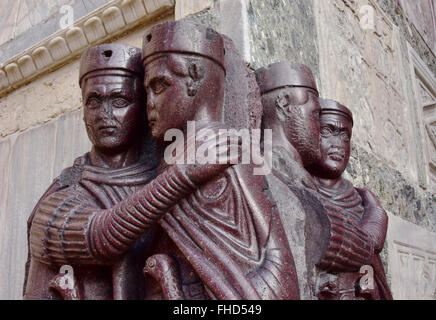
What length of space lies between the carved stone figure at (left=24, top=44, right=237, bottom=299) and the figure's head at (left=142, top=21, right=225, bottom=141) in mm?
125

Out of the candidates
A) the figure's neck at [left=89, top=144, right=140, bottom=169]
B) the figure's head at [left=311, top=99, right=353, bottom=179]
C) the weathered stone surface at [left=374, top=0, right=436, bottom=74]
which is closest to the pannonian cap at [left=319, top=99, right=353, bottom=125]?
the figure's head at [left=311, top=99, right=353, bottom=179]

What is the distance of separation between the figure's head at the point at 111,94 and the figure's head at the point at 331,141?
0.61m

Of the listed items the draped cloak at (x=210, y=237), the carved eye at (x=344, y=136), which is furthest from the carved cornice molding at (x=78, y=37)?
the draped cloak at (x=210, y=237)

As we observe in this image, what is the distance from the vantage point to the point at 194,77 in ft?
3.82

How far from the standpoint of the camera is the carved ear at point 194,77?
1159mm

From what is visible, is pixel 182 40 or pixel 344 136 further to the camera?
pixel 344 136

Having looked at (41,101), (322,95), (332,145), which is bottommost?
(332,145)

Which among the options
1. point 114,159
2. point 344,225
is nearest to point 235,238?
point 344,225

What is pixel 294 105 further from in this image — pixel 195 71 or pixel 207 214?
pixel 207 214

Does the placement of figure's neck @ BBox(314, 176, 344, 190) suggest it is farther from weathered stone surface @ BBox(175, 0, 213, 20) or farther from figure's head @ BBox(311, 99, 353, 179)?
weathered stone surface @ BBox(175, 0, 213, 20)

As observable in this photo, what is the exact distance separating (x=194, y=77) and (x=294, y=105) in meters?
0.37

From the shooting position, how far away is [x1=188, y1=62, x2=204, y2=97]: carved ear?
1.16 m

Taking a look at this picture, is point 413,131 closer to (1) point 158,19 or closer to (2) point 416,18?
(2) point 416,18

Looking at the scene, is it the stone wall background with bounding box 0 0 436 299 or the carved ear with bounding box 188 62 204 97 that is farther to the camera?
the stone wall background with bounding box 0 0 436 299
